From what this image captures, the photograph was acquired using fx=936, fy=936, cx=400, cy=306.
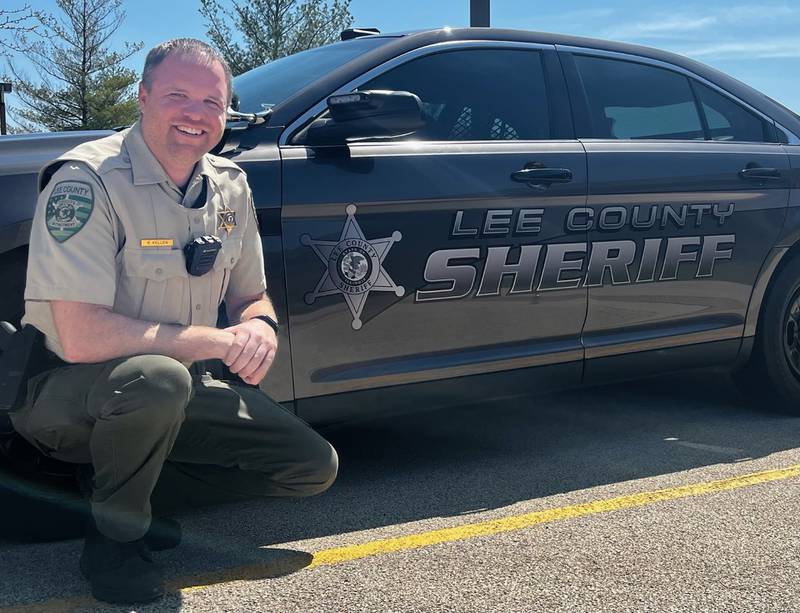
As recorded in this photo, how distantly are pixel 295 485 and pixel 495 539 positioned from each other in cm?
62

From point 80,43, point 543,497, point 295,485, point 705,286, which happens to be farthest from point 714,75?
point 80,43

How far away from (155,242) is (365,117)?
94 centimetres

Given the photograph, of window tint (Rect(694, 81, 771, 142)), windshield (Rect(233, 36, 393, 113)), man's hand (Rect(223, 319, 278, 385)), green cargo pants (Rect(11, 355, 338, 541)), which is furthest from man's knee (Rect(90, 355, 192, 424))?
window tint (Rect(694, 81, 771, 142))

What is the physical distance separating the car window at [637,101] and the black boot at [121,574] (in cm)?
238

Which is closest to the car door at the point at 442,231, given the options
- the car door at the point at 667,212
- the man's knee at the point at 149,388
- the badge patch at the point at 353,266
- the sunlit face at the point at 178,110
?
the badge patch at the point at 353,266

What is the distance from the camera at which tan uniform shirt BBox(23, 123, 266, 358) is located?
2225mm

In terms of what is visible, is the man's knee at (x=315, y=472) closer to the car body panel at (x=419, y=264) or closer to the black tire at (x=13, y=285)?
the car body panel at (x=419, y=264)

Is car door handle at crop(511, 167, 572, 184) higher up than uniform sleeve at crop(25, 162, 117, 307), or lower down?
higher up

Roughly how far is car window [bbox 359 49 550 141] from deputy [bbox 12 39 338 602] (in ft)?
3.22

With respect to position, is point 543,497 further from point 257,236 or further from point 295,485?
point 257,236

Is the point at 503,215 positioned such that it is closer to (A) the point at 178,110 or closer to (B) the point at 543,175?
(B) the point at 543,175

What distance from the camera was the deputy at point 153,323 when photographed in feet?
7.32

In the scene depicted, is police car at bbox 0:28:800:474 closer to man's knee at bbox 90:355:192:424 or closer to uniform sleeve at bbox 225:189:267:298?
uniform sleeve at bbox 225:189:267:298

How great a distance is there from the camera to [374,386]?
3.10 meters
